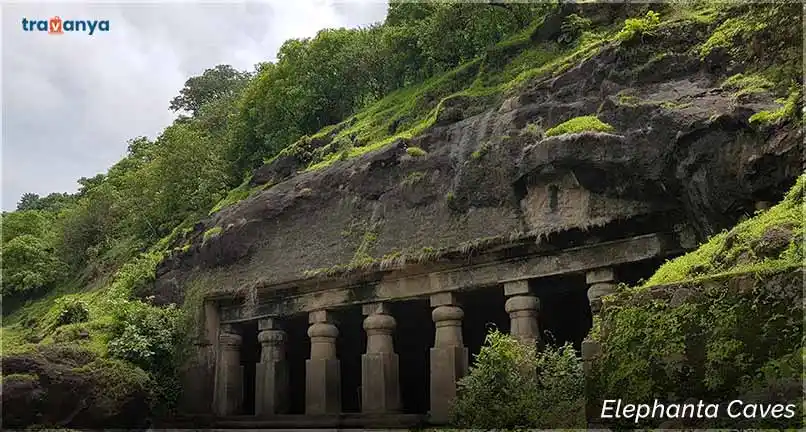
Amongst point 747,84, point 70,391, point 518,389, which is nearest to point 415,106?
point 747,84

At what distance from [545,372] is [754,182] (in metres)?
4.07

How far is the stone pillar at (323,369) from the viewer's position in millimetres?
16547

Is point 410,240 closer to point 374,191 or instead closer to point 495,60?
point 374,191

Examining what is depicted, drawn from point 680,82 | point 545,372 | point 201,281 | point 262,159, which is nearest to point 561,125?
point 680,82

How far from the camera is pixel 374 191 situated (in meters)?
17.5

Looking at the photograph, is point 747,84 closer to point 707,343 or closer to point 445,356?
point 707,343

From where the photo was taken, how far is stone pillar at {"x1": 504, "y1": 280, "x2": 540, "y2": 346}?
14.0 m

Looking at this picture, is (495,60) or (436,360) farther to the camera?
(495,60)

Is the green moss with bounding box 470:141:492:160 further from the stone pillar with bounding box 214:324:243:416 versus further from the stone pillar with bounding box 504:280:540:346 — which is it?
the stone pillar with bounding box 214:324:243:416

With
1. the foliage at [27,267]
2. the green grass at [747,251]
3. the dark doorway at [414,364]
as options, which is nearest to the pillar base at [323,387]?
the dark doorway at [414,364]

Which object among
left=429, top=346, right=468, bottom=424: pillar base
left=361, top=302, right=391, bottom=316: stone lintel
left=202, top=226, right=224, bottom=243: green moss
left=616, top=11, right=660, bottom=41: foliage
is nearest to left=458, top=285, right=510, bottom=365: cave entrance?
left=429, top=346, right=468, bottom=424: pillar base

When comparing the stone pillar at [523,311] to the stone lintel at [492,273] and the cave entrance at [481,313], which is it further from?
the cave entrance at [481,313]

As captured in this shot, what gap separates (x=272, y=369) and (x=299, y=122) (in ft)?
42.4

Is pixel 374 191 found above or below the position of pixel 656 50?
below
